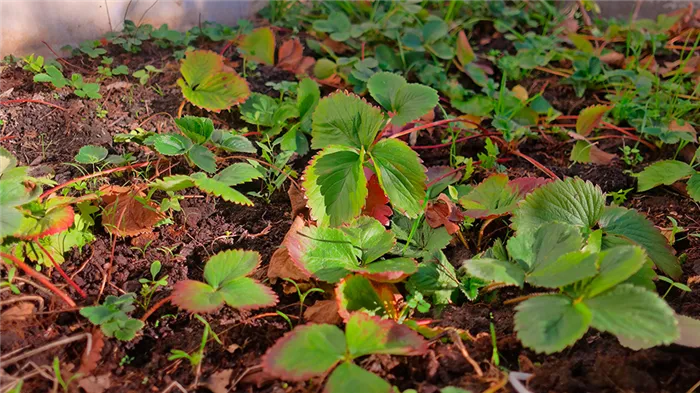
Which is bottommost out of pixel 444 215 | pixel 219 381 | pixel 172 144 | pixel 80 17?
pixel 219 381

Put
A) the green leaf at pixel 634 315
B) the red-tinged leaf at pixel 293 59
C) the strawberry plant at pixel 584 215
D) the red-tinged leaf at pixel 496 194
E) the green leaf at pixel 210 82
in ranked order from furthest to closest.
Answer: the red-tinged leaf at pixel 293 59, the green leaf at pixel 210 82, the red-tinged leaf at pixel 496 194, the strawberry plant at pixel 584 215, the green leaf at pixel 634 315

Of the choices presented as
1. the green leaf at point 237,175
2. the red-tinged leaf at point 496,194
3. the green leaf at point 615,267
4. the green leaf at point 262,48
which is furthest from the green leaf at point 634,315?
the green leaf at point 262,48

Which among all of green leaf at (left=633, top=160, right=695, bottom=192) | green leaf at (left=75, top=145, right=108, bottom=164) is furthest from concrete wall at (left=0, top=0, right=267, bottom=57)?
green leaf at (left=633, top=160, right=695, bottom=192)

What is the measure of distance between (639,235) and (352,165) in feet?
2.06

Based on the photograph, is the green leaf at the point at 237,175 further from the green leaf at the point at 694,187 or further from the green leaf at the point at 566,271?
the green leaf at the point at 694,187

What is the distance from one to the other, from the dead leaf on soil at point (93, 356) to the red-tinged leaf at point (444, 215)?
2.28ft

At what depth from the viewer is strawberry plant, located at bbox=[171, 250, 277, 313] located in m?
0.94

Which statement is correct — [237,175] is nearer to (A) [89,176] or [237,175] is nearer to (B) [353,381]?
(A) [89,176]

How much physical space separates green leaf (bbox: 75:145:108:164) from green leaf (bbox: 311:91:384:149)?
51 centimetres

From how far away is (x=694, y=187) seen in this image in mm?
1301

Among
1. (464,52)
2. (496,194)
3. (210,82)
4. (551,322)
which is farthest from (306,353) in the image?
(464,52)

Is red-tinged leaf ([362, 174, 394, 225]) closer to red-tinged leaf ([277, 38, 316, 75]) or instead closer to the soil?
the soil

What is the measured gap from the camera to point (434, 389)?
0.87 metres

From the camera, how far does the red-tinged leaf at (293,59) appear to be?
72.9 inches
